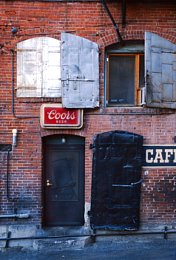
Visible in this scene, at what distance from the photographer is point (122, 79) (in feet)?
27.7

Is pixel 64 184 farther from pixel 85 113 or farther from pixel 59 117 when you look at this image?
pixel 85 113

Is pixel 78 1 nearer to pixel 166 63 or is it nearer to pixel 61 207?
pixel 166 63

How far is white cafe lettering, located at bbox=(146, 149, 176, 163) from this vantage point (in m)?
8.17

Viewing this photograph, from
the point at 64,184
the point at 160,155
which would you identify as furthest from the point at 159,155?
the point at 64,184

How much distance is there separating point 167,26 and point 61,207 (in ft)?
17.4

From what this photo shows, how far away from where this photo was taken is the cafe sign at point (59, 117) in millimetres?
7945

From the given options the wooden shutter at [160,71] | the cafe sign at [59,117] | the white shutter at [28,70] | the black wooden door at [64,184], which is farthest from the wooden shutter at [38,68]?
the wooden shutter at [160,71]

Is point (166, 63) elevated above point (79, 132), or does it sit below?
above

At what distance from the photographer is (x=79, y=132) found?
26.6 ft

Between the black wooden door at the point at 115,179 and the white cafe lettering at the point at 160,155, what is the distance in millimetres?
246

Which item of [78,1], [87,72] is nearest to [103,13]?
[78,1]

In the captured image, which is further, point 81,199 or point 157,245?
point 81,199

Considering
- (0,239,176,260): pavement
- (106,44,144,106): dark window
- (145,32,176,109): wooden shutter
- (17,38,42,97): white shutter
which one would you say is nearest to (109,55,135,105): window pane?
(106,44,144,106): dark window

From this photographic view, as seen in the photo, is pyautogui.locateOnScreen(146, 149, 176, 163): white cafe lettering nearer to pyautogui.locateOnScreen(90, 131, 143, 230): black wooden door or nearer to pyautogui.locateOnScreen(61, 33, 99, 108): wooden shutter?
pyautogui.locateOnScreen(90, 131, 143, 230): black wooden door
